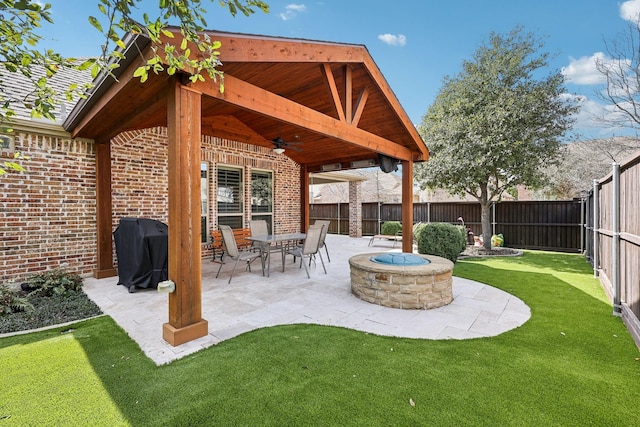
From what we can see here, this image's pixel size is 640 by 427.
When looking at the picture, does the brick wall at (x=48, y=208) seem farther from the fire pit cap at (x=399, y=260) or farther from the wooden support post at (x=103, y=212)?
the fire pit cap at (x=399, y=260)

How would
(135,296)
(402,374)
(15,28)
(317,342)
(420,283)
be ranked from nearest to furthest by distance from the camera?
(15,28), (402,374), (317,342), (420,283), (135,296)

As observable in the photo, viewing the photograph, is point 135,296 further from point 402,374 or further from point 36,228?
point 402,374

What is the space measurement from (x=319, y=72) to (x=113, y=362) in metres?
4.48

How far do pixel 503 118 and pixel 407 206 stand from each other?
3.88 metres

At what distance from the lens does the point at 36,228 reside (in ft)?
15.6

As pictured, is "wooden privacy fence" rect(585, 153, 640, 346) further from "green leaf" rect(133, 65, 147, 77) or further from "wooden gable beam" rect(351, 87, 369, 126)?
"green leaf" rect(133, 65, 147, 77)

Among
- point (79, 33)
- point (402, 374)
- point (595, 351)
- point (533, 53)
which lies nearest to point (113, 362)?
point (402, 374)

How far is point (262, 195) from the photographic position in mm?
8375

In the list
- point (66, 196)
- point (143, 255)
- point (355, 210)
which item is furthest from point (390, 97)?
point (355, 210)

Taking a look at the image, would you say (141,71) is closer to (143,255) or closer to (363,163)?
(143,255)

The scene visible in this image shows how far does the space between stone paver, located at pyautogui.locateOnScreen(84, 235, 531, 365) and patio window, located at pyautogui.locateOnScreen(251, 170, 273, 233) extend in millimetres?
3235

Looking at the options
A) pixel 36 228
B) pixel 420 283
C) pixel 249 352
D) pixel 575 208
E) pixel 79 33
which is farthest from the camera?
pixel 575 208

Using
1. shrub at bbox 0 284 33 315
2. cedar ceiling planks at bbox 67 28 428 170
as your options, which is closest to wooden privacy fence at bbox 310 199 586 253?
cedar ceiling planks at bbox 67 28 428 170

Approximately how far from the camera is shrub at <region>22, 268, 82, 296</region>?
4374 mm
